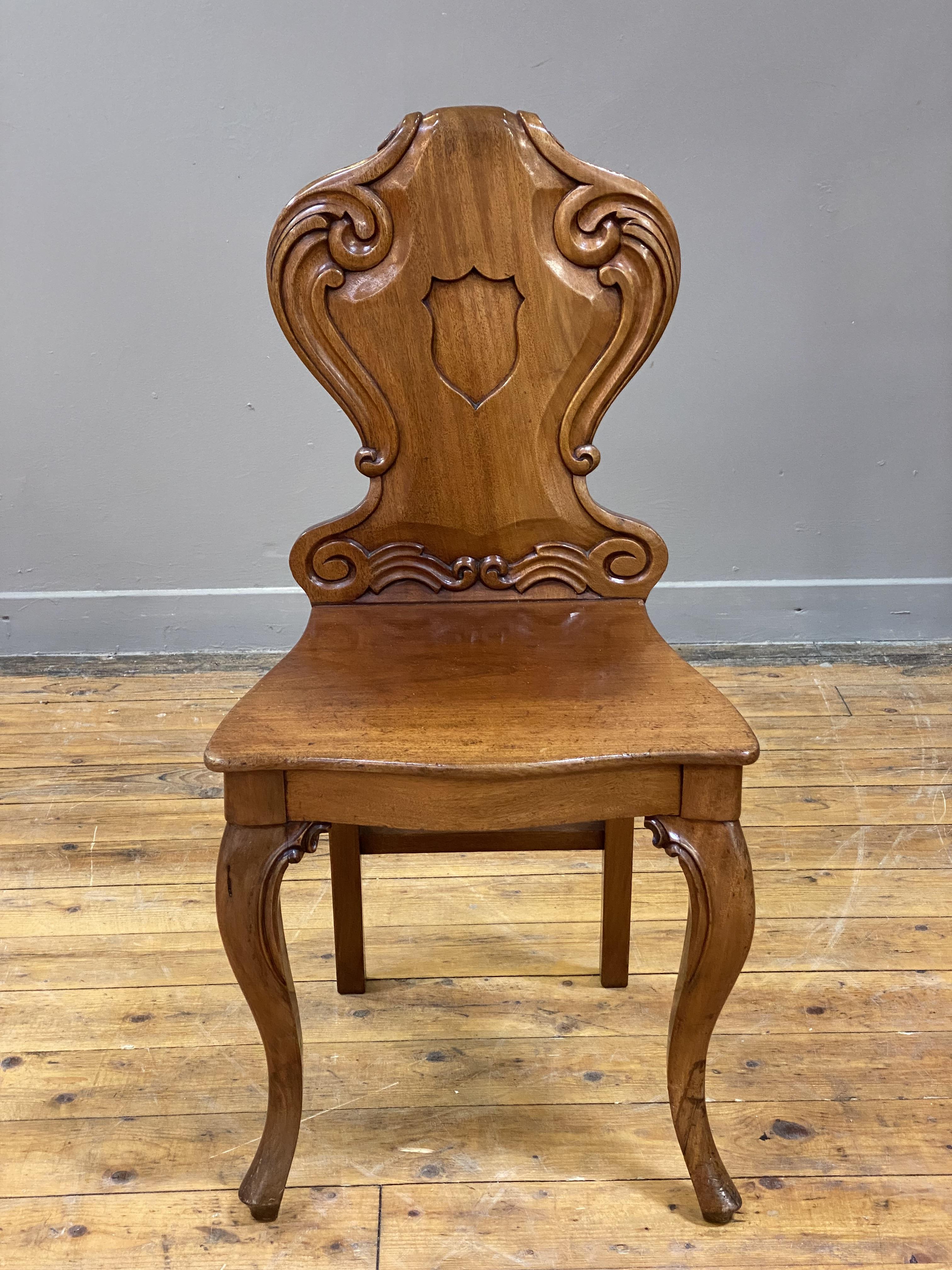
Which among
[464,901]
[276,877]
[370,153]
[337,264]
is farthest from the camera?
[370,153]

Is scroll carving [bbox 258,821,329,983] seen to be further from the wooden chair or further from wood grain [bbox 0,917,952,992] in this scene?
wood grain [bbox 0,917,952,992]

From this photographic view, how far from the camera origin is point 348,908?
1.57 metres

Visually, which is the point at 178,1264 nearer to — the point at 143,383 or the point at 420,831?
the point at 420,831

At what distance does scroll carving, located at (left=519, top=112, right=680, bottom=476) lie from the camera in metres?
1.43

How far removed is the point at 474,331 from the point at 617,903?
799 mm

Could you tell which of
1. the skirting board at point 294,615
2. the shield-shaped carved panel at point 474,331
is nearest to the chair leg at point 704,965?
the shield-shaped carved panel at point 474,331

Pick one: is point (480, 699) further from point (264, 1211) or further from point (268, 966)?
point (264, 1211)

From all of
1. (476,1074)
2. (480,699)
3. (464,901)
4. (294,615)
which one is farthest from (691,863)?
(294,615)

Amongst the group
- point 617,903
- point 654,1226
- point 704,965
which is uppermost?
point 704,965

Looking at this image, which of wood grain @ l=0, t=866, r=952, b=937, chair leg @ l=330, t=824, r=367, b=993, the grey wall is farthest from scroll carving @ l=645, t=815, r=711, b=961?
the grey wall

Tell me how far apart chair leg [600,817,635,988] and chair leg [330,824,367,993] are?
13.2 inches

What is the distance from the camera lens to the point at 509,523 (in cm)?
153

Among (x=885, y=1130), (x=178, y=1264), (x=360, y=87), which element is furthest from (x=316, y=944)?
(x=360, y=87)

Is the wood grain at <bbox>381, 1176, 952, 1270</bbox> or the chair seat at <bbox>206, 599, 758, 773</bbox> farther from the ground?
the chair seat at <bbox>206, 599, 758, 773</bbox>
